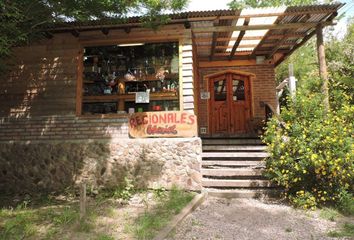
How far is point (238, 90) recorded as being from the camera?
10.9 m

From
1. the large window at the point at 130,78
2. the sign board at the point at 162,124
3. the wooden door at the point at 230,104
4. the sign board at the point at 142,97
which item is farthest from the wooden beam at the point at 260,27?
the wooden door at the point at 230,104

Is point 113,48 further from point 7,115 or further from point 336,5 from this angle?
point 336,5

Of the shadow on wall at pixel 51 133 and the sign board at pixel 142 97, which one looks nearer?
the shadow on wall at pixel 51 133

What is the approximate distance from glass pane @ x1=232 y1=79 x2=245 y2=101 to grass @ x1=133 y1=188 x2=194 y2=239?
16.6 feet

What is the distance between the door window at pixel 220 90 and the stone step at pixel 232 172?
387 cm

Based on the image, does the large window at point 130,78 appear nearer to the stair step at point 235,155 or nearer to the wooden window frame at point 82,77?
the wooden window frame at point 82,77

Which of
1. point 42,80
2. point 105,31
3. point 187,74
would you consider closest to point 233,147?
point 187,74

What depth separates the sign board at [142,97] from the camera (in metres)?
7.38

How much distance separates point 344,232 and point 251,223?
4.50 ft

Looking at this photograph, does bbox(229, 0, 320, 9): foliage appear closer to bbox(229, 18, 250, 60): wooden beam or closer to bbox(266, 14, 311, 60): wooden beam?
bbox(266, 14, 311, 60): wooden beam

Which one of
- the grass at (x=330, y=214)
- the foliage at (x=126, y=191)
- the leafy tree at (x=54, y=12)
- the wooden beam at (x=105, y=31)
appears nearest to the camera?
the leafy tree at (x=54, y=12)

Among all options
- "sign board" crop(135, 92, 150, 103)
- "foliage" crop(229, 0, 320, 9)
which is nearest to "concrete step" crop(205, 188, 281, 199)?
"sign board" crop(135, 92, 150, 103)

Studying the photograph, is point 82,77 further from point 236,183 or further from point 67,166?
point 236,183

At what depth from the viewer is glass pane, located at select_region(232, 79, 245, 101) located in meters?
10.8
